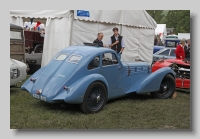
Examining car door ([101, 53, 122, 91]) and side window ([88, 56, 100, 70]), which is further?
car door ([101, 53, 122, 91])

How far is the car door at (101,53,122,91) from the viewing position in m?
5.97

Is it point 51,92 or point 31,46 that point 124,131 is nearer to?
point 51,92

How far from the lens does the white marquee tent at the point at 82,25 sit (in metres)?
9.52

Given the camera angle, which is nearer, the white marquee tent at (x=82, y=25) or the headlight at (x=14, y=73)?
the headlight at (x=14, y=73)

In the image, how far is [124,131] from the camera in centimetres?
470

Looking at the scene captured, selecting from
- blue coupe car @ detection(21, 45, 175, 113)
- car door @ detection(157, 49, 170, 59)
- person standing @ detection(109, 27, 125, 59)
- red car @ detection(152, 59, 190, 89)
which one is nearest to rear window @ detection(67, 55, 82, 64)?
blue coupe car @ detection(21, 45, 175, 113)

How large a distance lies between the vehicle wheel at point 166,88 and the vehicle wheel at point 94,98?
1.93m

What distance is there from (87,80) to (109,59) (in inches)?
42.9

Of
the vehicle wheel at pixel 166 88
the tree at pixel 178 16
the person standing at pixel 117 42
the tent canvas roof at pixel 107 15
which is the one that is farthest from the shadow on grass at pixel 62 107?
the tent canvas roof at pixel 107 15

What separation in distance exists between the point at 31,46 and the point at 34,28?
3483 mm

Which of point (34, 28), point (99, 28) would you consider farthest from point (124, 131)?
point (34, 28)

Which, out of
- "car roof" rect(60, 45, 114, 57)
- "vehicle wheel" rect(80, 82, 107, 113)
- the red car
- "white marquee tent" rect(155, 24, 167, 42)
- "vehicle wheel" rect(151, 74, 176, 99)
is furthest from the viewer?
"white marquee tent" rect(155, 24, 167, 42)

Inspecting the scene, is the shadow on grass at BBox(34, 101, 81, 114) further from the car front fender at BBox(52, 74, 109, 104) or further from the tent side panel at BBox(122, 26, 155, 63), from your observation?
the tent side panel at BBox(122, 26, 155, 63)

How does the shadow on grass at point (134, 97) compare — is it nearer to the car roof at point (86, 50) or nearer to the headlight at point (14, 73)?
the car roof at point (86, 50)
